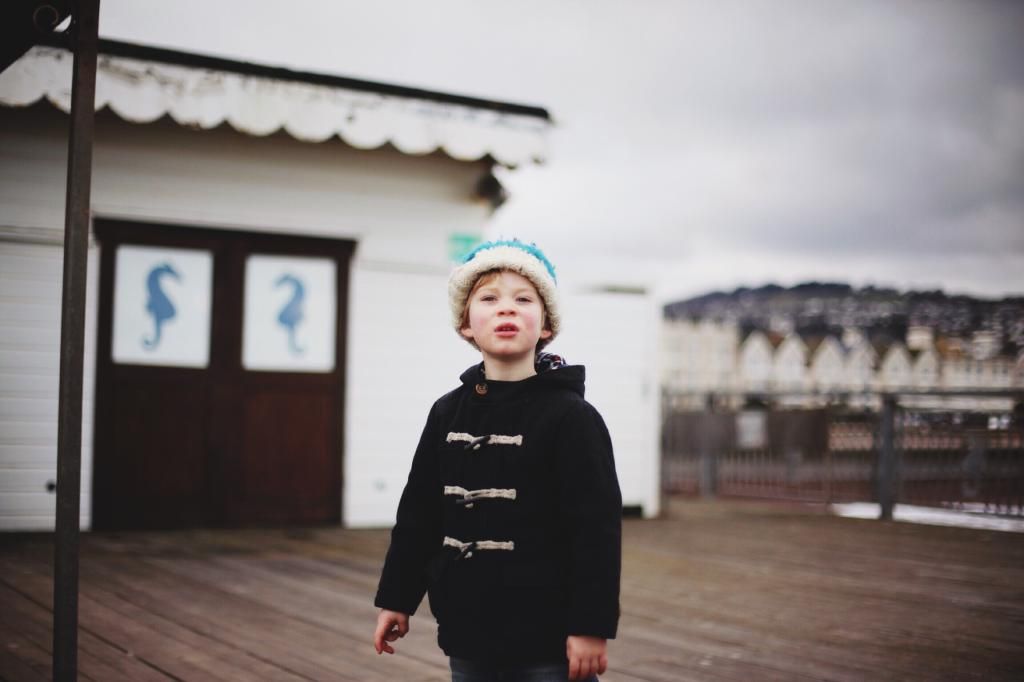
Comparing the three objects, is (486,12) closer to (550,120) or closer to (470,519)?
(550,120)

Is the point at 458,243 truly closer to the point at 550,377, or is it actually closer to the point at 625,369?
the point at 625,369

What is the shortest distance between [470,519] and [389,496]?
6143 millimetres

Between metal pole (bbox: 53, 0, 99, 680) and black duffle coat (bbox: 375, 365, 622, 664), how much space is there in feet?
2.67

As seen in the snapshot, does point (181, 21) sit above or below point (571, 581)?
above

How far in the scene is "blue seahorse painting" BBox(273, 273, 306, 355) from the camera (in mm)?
7934

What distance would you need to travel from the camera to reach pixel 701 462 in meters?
12.1

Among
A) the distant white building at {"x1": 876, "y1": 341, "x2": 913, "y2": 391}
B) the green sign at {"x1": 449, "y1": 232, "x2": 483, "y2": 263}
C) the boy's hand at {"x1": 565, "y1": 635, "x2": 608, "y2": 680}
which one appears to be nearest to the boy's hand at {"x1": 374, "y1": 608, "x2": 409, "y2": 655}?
the boy's hand at {"x1": 565, "y1": 635, "x2": 608, "y2": 680}

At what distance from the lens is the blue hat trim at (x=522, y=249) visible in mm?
2307

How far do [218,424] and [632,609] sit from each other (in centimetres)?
409

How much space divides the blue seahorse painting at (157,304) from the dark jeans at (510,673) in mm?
6056

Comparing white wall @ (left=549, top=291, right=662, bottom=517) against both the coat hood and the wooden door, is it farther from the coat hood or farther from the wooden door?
the coat hood

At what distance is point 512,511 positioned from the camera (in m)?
2.11

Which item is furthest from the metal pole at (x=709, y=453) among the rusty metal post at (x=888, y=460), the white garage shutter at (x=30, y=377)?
the white garage shutter at (x=30, y=377)

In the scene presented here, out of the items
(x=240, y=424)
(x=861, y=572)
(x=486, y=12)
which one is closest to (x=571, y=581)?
(x=861, y=572)
